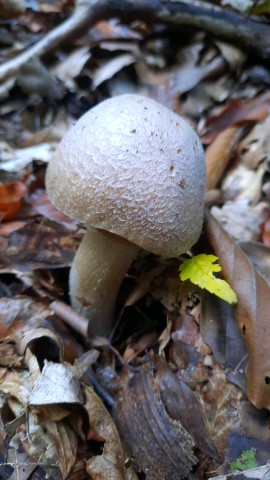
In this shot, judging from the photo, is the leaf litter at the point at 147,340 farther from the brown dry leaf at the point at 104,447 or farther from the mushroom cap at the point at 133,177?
the mushroom cap at the point at 133,177

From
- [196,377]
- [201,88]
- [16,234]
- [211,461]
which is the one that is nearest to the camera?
[211,461]

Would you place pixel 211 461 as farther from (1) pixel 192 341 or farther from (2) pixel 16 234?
(2) pixel 16 234

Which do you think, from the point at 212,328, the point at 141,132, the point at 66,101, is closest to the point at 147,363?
the point at 212,328

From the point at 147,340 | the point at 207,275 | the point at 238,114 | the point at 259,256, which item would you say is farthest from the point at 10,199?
the point at 238,114

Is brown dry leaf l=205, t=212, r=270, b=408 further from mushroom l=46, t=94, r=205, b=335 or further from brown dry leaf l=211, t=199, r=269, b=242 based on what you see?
brown dry leaf l=211, t=199, r=269, b=242

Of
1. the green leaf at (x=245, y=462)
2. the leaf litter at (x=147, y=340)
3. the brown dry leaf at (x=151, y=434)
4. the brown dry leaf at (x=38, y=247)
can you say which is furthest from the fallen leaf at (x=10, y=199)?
the green leaf at (x=245, y=462)

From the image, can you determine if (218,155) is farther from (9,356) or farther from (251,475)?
(251,475)
